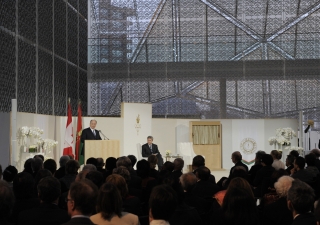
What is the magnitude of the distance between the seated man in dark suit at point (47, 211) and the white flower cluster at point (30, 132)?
7.84 meters

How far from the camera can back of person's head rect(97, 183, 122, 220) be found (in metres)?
3.78

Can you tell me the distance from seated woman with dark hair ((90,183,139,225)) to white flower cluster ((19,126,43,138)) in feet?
26.8

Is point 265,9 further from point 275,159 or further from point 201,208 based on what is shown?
point 201,208

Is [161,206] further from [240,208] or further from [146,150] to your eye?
[146,150]

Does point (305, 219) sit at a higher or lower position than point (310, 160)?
lower

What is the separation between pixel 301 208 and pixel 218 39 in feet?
51.6

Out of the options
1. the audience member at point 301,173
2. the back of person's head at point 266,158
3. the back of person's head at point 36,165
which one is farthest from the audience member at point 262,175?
the back of person's head at point 36,165

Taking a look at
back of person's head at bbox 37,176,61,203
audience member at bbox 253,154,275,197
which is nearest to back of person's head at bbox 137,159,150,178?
audience member at bbox 253,154,275,197

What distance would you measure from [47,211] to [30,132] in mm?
8146

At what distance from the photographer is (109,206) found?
150 inches

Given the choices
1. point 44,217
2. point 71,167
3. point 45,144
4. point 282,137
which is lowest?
point 44,217

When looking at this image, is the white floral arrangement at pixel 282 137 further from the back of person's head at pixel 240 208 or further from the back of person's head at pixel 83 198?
the back of person's head at pixel 83 198

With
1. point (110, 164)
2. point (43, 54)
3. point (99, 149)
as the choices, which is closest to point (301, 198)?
point (110, 164)

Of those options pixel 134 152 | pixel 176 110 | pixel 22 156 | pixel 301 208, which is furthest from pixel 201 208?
pixel 176 110
